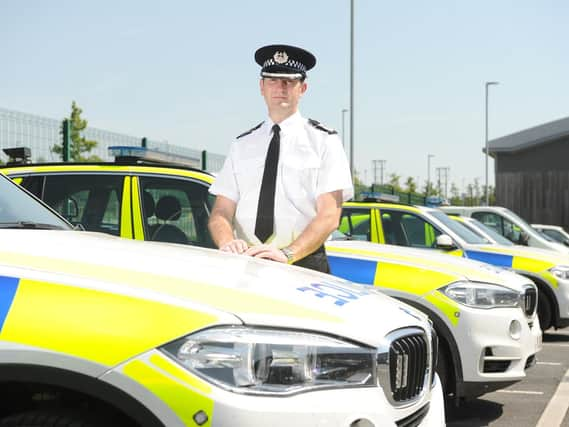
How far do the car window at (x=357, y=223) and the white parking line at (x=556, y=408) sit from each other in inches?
101

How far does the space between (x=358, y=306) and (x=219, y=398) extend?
0.65 m

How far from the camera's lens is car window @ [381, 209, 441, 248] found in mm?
9195

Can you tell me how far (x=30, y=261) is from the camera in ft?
8.02

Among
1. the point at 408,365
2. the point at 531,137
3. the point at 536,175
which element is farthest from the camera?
the point at 531,137

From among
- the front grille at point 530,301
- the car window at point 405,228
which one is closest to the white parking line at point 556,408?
the front grille at point 530,301

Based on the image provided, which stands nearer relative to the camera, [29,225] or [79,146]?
[29,225]

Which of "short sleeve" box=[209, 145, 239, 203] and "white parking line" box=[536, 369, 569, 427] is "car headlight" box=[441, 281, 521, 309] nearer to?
"white parking line" box=[536, 369, 569, 427]

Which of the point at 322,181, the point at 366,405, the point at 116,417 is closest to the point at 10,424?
the point at 116,417

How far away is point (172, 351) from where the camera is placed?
7.43 feet

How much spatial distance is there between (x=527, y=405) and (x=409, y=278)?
5.48ft

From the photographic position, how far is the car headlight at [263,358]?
2.28 metres

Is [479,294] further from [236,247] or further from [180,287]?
[180,287]

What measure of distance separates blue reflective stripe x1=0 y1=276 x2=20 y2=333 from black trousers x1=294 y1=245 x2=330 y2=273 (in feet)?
6.10

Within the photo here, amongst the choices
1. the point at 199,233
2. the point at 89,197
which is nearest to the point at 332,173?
the point at 199,233
